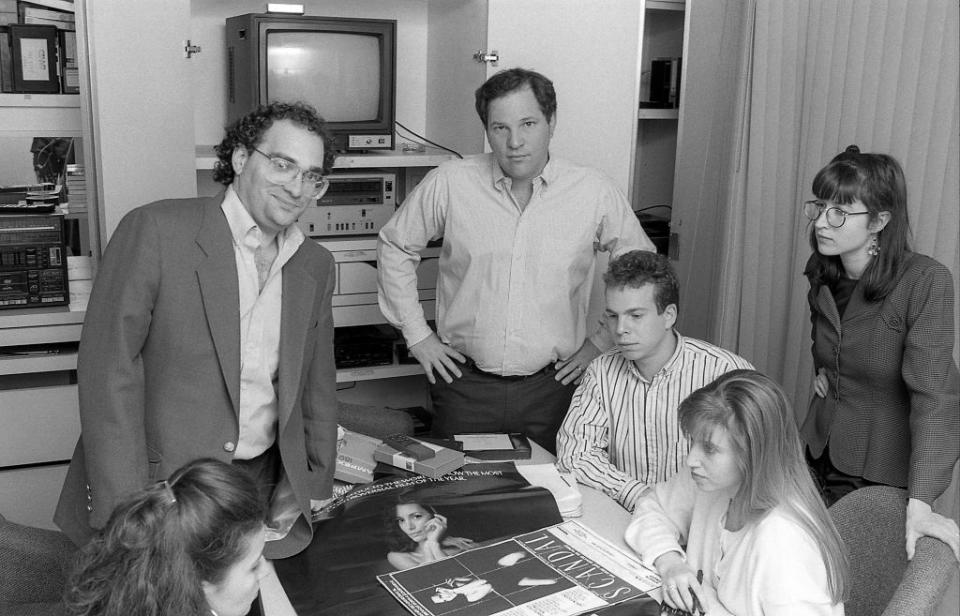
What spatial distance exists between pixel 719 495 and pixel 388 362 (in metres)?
1.98

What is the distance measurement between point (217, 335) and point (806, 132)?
1.94 metres

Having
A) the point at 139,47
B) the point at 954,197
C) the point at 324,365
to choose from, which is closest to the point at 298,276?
the point at 324,365

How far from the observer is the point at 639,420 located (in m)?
2.17

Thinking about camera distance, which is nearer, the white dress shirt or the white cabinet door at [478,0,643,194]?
the white dress shirt

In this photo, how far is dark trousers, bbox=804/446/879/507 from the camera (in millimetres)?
2119

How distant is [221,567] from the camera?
1.38 metres

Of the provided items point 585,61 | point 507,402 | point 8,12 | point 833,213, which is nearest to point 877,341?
point 833,213

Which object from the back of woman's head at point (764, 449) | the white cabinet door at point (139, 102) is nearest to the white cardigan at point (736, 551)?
the back of woman's head at point (764, 449)

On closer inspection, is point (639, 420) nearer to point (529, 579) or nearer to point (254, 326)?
point (529, 579)

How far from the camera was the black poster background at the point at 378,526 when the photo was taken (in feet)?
5.18

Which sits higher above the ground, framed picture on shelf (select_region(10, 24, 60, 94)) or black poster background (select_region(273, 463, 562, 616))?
framed picture on shelf (select_region(10, 24, 60, 94))

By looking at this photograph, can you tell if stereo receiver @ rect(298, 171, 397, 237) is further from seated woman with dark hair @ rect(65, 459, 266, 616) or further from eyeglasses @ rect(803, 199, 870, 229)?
seated woman with dark hair @ rect(65, 459, 266, 616)

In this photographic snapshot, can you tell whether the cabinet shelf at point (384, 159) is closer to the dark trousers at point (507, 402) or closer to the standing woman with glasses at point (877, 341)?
the dark trousers at point (507, 402)

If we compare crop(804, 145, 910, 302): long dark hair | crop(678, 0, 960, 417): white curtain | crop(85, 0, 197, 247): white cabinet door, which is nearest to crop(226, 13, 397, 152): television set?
crop(85, 0, 197, 247): white cabinet door
